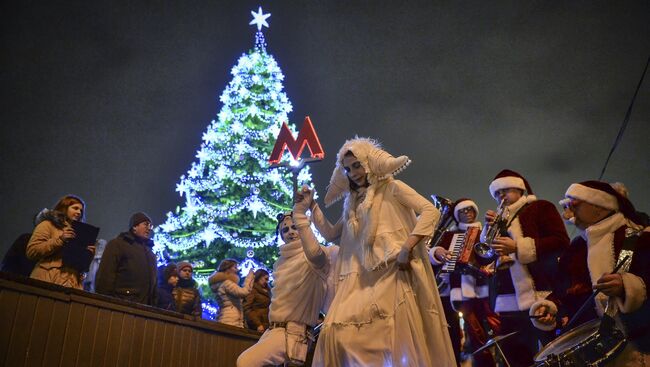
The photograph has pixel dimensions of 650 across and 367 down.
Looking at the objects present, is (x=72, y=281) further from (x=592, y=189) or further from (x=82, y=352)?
(x=592, y=189)

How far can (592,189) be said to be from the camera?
3977 millimetres

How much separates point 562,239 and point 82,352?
448 cm

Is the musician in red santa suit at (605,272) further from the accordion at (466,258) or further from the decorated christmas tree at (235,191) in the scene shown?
the decorated christmas tree at (235,191)

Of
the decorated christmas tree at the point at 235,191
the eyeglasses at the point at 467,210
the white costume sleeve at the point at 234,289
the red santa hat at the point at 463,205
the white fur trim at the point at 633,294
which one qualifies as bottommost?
the white fur trim at the point at 633,294

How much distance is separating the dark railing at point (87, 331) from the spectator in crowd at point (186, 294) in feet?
5.19

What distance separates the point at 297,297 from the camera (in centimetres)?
474

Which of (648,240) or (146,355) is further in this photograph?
(146,355)

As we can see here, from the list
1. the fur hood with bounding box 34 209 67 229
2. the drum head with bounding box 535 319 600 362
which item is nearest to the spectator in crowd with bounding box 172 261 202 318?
the fur hood with bounding box 34 209 67 229

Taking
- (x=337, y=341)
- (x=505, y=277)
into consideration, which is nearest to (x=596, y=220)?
(x=505, y=277)

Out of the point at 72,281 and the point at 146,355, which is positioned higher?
the point at 72,281

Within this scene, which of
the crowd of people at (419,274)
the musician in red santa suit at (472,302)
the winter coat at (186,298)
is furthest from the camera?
the winter coat at (186,298)

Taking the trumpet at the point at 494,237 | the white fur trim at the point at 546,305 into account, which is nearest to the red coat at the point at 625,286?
the white fur trim at the point at 546,305

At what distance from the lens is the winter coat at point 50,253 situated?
5.27 metres

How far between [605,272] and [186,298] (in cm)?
620
